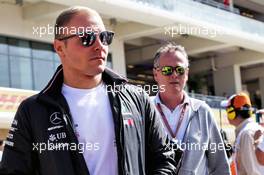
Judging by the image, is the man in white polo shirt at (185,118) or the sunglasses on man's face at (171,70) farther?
the sunglasses on man's face at (171,70)

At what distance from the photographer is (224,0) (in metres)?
32.3

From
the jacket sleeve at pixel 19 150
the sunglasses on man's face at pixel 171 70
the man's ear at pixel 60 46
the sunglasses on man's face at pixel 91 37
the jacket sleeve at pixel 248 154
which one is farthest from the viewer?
the jacket sleeve at pixel 248 154

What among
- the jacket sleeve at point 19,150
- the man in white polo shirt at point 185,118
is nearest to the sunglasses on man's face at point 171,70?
the man in white polo shirt at point 185,118

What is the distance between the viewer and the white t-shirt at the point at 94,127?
286 cm

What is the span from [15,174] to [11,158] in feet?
0.26

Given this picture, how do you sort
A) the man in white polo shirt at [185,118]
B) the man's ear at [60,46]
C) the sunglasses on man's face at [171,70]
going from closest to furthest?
the man's ear at [60,46] → the man in white polo shirt at [185,118] → the sunglasses on man's face at [171,70]

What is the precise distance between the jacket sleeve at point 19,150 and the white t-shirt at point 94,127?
233 mm

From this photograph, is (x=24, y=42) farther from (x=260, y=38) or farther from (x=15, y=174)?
(x=15, y=174)

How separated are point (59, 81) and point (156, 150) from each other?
60 centimetres

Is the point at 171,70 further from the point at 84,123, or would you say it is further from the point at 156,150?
the point at 84,123

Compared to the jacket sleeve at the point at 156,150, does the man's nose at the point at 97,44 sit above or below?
above

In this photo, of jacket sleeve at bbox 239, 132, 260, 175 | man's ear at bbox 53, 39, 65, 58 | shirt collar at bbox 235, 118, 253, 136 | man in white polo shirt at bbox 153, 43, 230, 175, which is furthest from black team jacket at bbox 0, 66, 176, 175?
shirt collar at bbox 235, 118, 253, 136

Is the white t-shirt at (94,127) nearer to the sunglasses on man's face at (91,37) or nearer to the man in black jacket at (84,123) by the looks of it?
the man in black jacket at (84,123)

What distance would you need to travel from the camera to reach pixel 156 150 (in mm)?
3021
